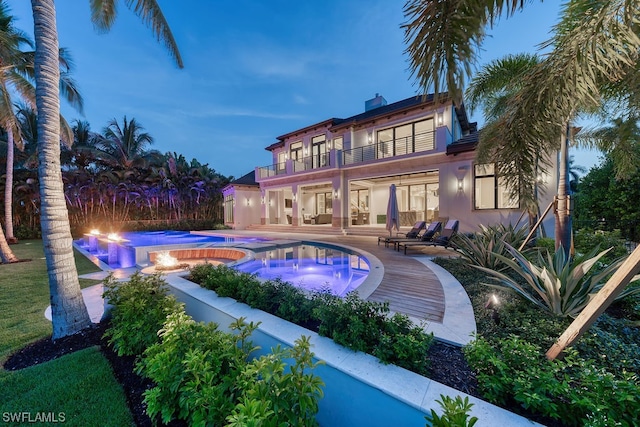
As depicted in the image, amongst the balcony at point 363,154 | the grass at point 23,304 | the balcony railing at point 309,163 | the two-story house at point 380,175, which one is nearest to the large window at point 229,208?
the two-story house at point 380,175

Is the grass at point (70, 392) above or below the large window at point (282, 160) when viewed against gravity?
below

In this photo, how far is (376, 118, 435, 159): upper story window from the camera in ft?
45.2

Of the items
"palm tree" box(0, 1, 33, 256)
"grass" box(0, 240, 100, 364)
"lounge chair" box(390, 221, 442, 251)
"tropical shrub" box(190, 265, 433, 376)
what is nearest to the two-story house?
"lounge chair" box(390, 221, 442, 251)

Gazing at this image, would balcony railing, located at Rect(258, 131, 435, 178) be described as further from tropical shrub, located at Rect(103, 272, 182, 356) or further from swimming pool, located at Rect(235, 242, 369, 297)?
tropical shrub, located at Rect(103, 272, 182, 356)

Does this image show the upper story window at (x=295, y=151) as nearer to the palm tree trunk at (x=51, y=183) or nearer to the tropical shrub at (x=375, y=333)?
the palm tree trunk at (x=51, y=183)

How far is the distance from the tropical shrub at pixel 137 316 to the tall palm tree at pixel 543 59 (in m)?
4.08

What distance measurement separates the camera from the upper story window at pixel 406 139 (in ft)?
45.2

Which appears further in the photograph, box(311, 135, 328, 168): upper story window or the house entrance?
box(311, 135, 328, 168): upper story window

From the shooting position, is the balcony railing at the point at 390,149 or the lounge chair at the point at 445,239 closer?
the lounge chair at the point at 445,239

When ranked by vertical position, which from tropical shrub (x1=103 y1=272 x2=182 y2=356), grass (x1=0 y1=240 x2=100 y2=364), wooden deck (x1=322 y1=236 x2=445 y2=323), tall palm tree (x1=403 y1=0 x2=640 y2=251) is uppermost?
tall palm tree (x1=403 y1=0 x2=640 y2=251)

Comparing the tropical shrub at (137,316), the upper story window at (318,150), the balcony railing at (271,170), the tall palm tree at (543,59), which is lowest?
the tropical shrub at (137,316)

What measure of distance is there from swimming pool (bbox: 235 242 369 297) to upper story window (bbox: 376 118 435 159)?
7557mm

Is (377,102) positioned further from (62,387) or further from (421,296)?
(62,387)

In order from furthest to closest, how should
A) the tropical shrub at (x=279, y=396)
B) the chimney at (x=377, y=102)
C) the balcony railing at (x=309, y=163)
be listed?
the chimney at (x=377, y=102) → the balcony railing at (x=309, y=163) → the tropical shrub at (x=279, y=396)
